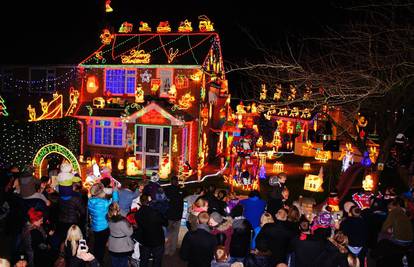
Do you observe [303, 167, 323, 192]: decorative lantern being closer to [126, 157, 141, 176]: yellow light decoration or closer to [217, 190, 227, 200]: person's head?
[126, 157, 141, 176]: yellow light decoration

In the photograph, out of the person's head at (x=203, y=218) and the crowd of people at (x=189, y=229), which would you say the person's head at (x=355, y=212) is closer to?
the crowd of people at (x=189, y=229)

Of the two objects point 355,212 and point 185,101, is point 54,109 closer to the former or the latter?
point 185,101

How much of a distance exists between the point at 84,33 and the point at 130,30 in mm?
3627

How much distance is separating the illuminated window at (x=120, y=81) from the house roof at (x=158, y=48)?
0.56 meters

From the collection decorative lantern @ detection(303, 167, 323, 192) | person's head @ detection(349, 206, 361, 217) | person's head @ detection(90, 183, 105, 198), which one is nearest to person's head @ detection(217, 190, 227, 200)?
person's head @ detection(90, 183, 105, 198)

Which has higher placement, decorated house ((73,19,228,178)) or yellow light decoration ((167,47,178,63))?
yellow light decoration ((167,47,178,63))

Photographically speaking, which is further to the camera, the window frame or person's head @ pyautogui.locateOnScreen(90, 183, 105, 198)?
the window frame

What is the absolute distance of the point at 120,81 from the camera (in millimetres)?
21266

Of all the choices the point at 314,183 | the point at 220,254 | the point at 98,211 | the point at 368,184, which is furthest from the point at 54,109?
the point at 220,254

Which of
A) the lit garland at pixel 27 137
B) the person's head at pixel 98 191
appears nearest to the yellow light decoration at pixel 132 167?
the lit garland at pixel 27 137

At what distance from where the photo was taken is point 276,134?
30703 mm

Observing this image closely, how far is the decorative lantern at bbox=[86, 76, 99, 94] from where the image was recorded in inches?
842

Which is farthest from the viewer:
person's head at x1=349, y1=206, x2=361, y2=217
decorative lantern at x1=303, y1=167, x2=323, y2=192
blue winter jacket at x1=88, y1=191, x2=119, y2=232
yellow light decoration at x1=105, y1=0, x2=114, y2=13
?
yellow light decoration at x1=105, y1=0, x2=114, y2=13

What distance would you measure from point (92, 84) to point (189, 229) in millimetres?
15342
